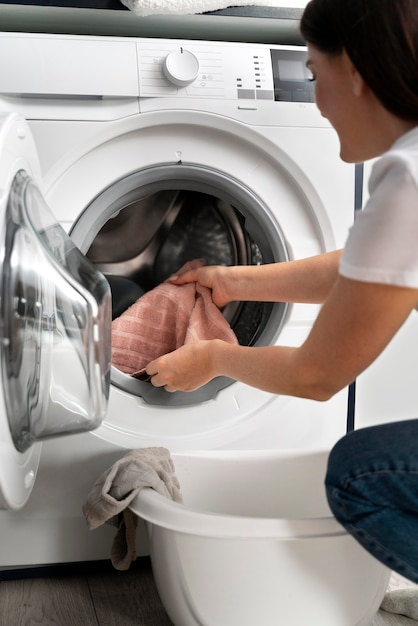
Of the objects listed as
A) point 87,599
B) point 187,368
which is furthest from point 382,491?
point 87,599

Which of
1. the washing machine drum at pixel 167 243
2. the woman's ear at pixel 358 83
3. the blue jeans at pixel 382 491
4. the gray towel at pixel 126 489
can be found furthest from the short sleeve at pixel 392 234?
the washing machine drum at pixel 167 243

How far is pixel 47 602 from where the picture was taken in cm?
117

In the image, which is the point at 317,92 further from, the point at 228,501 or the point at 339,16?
the point at 228,501

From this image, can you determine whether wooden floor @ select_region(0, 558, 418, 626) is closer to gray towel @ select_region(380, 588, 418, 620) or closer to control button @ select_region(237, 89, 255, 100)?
gray towel @ select_region(380, 588, 418, 620)

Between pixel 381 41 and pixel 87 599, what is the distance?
92 centimetres

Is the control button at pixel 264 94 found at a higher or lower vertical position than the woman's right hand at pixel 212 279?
higher

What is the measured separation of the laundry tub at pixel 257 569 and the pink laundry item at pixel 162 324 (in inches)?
11.9

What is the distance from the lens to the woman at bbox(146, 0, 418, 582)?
72 cm

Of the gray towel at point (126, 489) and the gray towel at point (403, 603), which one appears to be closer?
the gray towel at point (126, 489)

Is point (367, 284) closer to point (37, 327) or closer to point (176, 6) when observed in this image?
point (37, 327)

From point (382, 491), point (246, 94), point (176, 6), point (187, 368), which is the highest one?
point (176, 6)

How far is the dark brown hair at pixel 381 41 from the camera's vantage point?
72 cm

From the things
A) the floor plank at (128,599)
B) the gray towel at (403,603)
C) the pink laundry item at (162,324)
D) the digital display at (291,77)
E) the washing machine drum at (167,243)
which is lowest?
the gray towel at (403,603)

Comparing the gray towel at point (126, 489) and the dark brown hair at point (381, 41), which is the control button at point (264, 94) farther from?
the gray towel at point (126, 489)
